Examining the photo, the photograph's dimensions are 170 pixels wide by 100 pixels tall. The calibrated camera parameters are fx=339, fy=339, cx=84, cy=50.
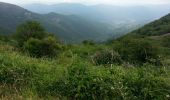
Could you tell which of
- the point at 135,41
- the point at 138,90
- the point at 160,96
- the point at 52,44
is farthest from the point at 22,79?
the point at 52,44

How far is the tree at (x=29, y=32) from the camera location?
60.0 metres

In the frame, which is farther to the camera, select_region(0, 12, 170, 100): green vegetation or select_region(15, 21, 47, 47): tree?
select_region(15, 21, 47, 47): tree

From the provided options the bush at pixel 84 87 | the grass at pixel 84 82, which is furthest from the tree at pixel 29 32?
the bush at pixel 84 87

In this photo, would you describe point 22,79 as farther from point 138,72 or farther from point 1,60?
point 138,72

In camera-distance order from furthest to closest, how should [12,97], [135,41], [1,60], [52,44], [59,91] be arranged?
1. [52,44]
2. [135,41]
3. [1,60]
4. [59,91]
5. [12,97]

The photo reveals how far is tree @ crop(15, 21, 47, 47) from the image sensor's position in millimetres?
59991

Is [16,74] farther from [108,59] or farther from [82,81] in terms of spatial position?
[108,59]

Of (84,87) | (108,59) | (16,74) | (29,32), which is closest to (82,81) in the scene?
(84,87)

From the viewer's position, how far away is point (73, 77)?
17.6 ft

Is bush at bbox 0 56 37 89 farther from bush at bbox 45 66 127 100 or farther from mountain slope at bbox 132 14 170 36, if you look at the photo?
mountain slope at bbox 132 14 170 36

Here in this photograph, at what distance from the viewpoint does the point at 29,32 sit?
62.6 m

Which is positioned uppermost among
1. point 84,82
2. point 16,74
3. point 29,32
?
point 84,82

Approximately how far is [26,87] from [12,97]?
0.52 metres

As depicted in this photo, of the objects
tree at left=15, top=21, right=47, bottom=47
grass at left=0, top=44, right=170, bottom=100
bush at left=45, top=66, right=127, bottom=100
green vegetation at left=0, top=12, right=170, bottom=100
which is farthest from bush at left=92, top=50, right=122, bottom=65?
tree at left=15, top=21, right=47, bottom=47
